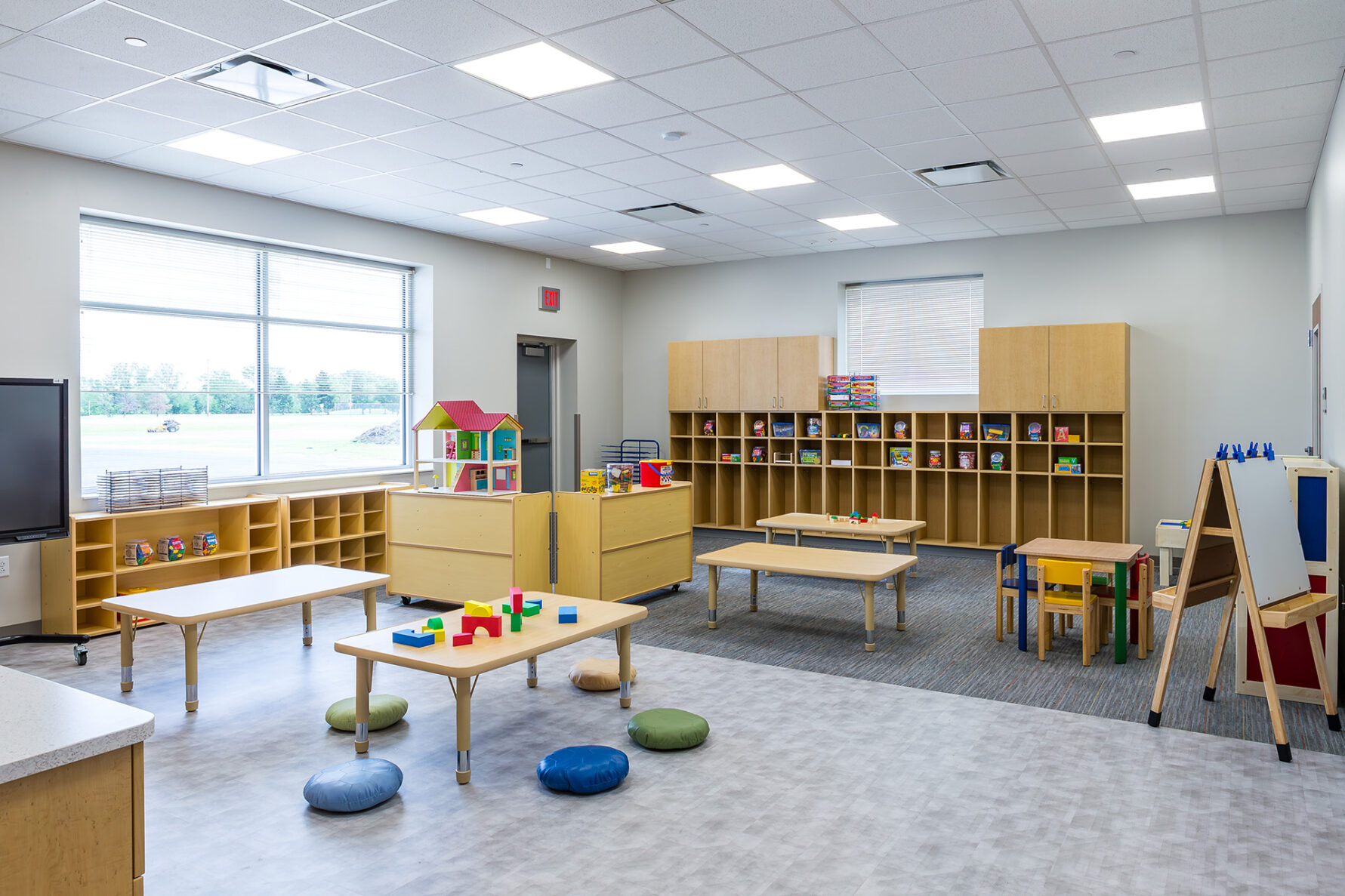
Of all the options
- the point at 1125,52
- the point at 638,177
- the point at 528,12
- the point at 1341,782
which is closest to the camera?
the point at 1341,782

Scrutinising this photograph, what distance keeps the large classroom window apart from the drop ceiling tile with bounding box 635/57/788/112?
4093mm

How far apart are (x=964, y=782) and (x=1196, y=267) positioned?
21.3ft


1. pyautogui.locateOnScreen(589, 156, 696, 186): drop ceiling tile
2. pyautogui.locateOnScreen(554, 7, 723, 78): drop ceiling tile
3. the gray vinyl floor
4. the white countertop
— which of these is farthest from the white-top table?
pyautogui.locateOnScreen(589, 156, 696, 186): drop ceiling tile

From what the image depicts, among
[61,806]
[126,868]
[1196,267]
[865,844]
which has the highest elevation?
[1196,267]

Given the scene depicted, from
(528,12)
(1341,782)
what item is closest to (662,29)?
(528,12)

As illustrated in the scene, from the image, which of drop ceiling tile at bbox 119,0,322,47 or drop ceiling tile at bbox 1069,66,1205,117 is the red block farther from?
drop ceiling tile at bbox 1069,66,1205,117

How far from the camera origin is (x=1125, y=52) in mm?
4250

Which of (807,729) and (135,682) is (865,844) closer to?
(807,729)

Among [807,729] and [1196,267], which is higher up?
[1196,267]

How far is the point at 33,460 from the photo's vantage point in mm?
5254

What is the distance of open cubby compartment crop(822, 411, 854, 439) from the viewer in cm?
941

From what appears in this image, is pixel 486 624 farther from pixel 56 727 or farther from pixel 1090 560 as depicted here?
pixel 1090 560

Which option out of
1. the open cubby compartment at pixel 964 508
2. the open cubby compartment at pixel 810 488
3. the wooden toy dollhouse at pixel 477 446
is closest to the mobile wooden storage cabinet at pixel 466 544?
the wooden toy dollhouse at pixel 477 446

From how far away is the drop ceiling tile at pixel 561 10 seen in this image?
3732mm
